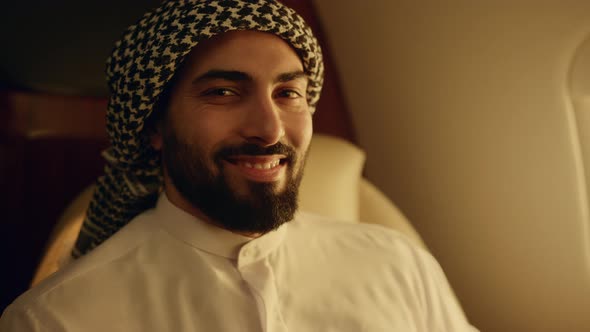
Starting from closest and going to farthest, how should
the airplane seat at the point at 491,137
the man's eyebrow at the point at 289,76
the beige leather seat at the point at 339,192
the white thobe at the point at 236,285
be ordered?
the white thobe at the point at 236,285, the man's eyebrow at the point at 289,76, the airplane seat at the point at 491,137, the beige leather seat at the point at 339,192

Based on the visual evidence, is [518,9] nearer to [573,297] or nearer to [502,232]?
[502,232]

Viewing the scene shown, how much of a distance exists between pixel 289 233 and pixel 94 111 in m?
0.83

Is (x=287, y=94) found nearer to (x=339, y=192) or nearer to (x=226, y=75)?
(x=226, y=75)

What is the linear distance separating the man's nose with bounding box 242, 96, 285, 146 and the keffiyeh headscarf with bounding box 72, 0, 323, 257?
0.53 ft

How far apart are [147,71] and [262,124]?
25 centimetres

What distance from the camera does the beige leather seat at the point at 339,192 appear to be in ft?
5.09

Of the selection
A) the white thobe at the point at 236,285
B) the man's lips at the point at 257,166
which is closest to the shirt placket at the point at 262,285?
the white thobe at the point at 236,285

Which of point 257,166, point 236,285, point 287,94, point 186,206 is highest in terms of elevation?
point 287,94

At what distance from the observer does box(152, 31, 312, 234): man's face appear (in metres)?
1.04

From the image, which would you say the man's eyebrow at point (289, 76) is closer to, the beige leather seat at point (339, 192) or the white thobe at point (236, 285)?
the white thobe at point (236, 285)

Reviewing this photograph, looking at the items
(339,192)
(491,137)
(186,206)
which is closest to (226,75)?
(186,206)

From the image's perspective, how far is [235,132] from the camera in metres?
1.05

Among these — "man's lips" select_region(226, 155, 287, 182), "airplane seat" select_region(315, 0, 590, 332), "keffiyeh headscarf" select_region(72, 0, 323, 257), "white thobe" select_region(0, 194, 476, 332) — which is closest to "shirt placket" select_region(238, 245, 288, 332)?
"white thobe" select_region(0, 194, 476, 332)

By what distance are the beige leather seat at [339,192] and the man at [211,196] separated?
343 millimetres
